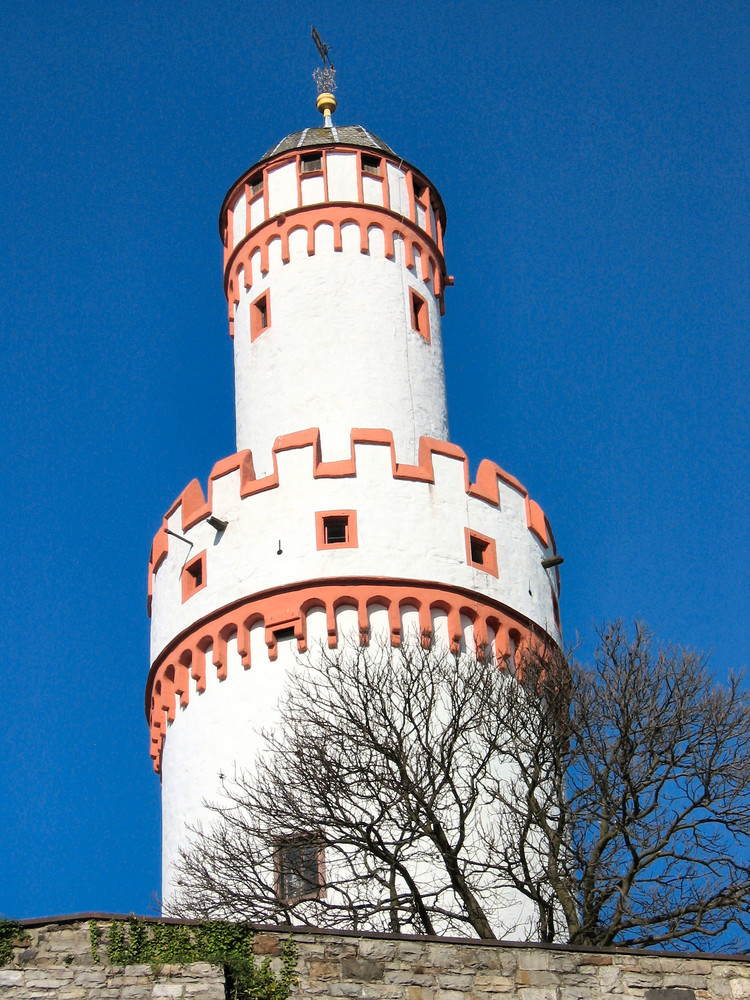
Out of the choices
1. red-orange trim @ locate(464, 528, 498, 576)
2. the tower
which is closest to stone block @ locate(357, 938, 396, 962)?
the tower

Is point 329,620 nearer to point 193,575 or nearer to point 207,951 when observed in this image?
point 193,575

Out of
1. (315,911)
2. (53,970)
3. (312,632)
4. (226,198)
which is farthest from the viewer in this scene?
(226,198)

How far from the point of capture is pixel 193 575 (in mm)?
25312

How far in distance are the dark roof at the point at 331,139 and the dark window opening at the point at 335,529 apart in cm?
784

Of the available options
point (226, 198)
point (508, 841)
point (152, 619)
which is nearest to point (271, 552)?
point (152, 619)

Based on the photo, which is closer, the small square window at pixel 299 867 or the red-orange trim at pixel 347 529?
the small square window at pixel 299 867

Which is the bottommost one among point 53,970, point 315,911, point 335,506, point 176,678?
point 53,970

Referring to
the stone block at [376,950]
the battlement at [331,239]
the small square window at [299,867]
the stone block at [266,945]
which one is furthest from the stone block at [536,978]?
the battlement at [331,239]

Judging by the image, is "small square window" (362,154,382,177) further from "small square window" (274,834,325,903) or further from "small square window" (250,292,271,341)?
"small square window" (274,834,325,903)

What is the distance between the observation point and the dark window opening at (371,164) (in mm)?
29375

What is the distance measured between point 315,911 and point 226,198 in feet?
45.9

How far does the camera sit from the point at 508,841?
20.9 meters

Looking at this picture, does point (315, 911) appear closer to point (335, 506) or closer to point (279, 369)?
point (335, 506)

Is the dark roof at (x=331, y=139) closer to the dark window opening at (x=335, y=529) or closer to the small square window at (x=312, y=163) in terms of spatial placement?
the small square window at (x=312, y=163)
